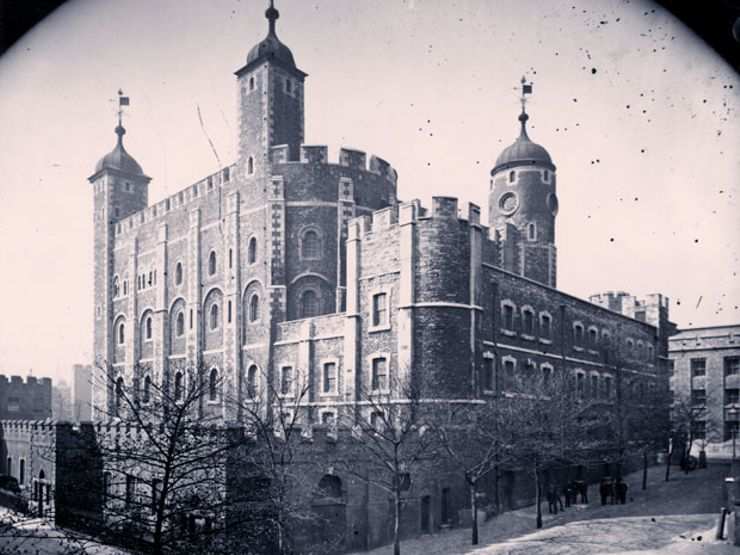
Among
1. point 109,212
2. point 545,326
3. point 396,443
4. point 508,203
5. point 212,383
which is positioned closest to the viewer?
point 212,383

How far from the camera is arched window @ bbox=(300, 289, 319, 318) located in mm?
32969

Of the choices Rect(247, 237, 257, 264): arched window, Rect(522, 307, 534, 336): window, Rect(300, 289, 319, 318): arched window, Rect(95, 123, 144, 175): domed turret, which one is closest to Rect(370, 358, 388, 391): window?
Rect(300, 289, 319, 318): arched window

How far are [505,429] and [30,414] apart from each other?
128 feet

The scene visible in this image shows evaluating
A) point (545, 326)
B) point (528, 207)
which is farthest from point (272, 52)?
point (545, 326)

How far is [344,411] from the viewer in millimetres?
27312

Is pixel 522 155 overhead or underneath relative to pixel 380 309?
overhead

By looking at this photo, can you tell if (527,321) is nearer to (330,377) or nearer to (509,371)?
(509,371)

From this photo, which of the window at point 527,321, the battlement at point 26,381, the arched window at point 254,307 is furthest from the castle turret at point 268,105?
the battlement at point 26,381

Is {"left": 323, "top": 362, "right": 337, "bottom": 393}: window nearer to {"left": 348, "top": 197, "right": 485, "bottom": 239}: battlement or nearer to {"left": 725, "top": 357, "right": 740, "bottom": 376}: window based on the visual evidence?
{"left": 348, "top": 197, "right": 485, "bottom": 239}: battlement

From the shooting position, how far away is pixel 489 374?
28.0 metres

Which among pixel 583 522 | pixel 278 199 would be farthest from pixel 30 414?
pixel 583 522

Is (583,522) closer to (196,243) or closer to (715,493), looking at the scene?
(715,493)

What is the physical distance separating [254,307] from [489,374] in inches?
506

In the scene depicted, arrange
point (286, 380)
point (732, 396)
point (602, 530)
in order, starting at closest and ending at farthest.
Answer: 1. point (602, 530)
2. point (286, 380)
3. point (732, 396)
